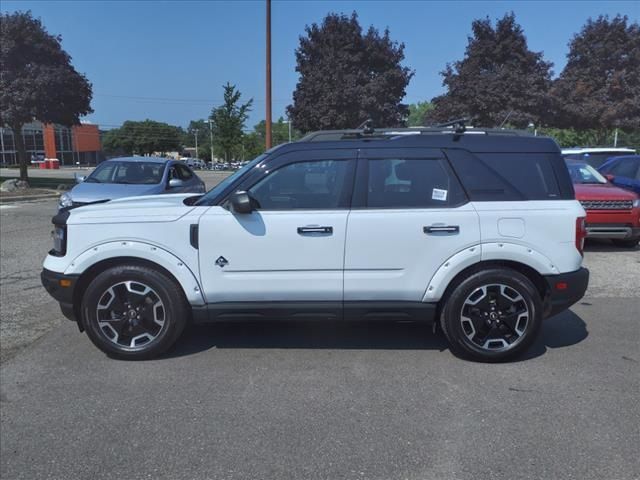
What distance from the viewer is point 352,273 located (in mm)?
4270

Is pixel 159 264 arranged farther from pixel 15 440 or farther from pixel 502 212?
pixel 502 212

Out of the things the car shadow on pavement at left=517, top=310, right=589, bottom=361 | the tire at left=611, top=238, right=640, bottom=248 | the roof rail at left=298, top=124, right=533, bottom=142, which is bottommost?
the car shadow on pavement at left=517, top=310, right=589, bottom=361

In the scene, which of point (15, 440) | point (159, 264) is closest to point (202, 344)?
point (159, 264)

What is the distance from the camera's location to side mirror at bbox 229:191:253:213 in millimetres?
4133

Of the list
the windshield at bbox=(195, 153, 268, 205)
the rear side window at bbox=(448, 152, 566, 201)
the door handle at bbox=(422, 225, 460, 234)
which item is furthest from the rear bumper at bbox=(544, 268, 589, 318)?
the windshield at bbox=(195, 153, 268, 205)

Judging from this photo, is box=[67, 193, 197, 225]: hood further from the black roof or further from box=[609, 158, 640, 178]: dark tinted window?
box=[609, 158, 640, 178]: dark tinted window

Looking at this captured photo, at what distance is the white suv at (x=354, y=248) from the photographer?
13.9 feet

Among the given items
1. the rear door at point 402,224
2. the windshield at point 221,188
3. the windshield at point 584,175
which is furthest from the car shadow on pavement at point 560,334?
the windshield at point 584,175

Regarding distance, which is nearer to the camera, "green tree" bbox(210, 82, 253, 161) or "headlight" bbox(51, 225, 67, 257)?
"headlight" bbox(51, 225, 67, 257)

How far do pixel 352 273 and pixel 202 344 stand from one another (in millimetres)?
1580

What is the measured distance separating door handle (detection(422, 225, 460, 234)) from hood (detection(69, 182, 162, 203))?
6.74m

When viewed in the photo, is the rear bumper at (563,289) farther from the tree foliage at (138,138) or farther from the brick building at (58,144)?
Result: the tree foliage at (138,138)

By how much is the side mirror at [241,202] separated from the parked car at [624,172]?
942 cm

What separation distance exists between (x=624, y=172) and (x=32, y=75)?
2065cm
